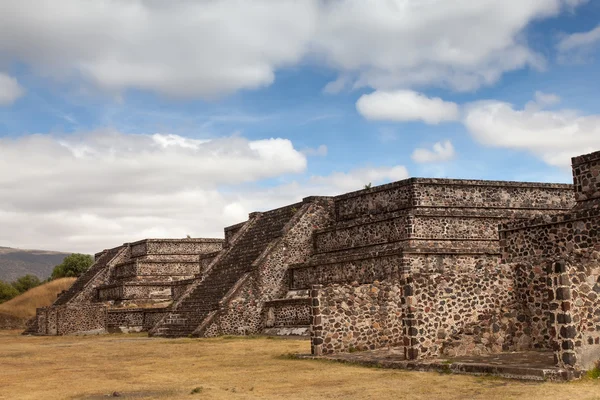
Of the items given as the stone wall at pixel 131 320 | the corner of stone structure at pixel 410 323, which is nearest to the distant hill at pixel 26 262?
the stone wall at pixel 131 320

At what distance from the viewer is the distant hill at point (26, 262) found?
14250cm

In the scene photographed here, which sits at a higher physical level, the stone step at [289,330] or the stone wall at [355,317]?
the stone wall at [355,317]

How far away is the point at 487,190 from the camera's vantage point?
21.5 meters

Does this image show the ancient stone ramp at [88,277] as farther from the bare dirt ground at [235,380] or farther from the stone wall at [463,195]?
the bare dirt ground at [235,380]

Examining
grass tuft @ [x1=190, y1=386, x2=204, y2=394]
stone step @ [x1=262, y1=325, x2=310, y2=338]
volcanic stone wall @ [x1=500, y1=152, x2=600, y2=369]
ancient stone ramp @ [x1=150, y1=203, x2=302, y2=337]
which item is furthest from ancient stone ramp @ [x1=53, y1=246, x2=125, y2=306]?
grass tuft @ [x1=190, y1=386, x2=204, y2=394]

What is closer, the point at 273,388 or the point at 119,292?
the point at 273,388

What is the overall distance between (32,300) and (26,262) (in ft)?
397

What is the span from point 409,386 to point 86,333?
21.9 meters

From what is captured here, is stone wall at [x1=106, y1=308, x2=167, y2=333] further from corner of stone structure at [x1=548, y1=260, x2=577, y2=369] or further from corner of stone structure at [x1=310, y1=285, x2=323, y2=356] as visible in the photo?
corner of stone structure at [x1=548, y1=260, x2=577, y2=369]

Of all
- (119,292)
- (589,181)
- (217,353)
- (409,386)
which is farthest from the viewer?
(119,292)

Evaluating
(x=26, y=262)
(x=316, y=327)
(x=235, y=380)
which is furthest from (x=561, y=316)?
(x=26, y=262)

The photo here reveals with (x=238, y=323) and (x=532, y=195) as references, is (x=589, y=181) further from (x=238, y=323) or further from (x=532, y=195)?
(x=238, y=323)

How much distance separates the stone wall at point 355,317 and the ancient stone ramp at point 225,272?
8.96m

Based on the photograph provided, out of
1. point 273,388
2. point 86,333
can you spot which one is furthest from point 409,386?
point 86,333
